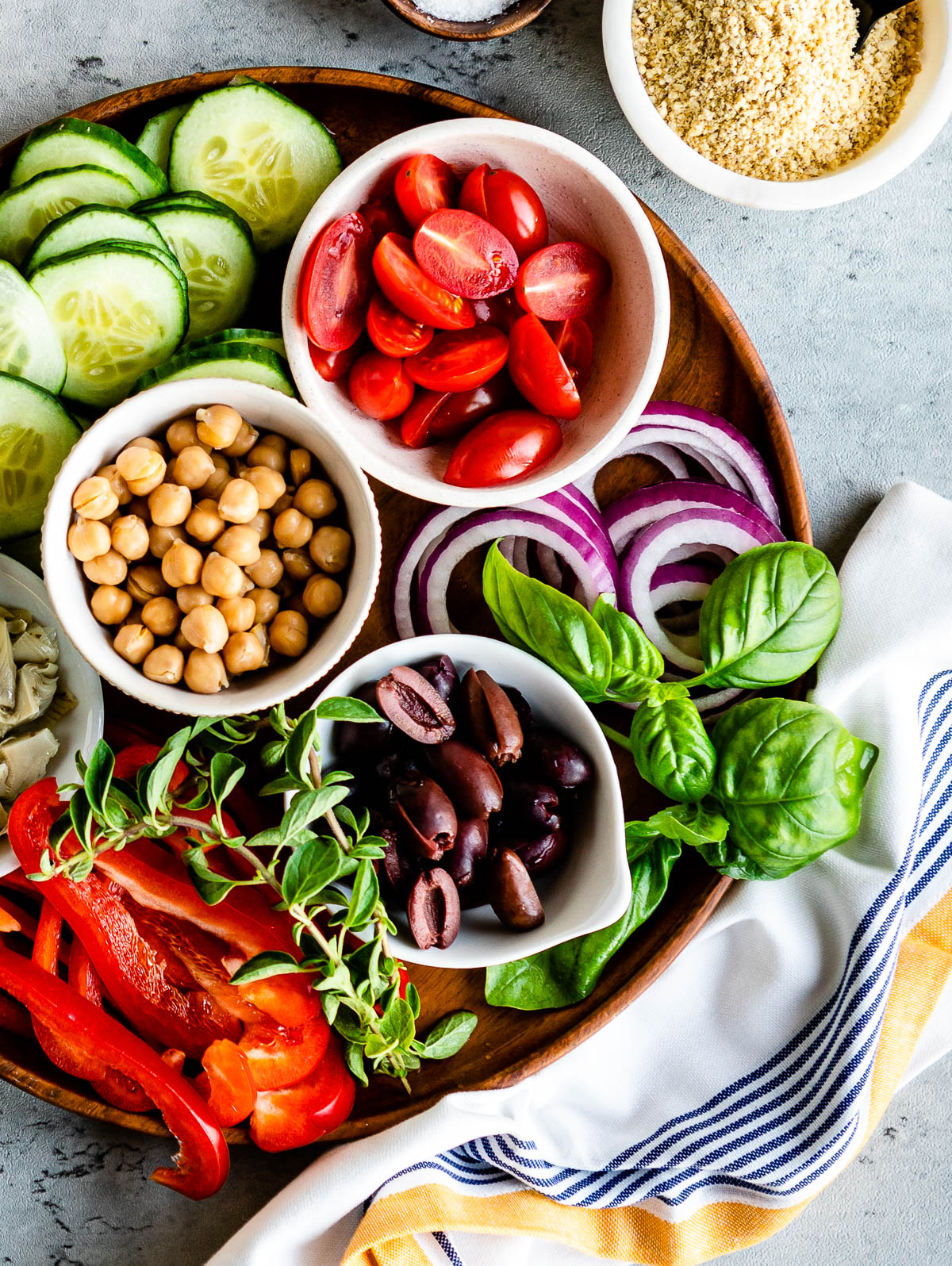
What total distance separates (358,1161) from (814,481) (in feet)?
4.05

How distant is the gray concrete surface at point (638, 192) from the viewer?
165 centimetres

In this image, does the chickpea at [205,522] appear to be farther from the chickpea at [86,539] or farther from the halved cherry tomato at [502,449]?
the halved cherry tomato at [502,449]

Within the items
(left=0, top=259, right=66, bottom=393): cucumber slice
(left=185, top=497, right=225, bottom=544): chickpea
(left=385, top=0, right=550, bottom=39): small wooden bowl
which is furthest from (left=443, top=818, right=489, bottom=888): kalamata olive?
(left=385, top=0, right=550, bottom=39): small wooden bowl

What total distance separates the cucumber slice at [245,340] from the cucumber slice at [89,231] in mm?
145

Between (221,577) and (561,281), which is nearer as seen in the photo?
(221,577)

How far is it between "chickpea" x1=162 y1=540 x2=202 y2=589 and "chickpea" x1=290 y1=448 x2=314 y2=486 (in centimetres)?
16

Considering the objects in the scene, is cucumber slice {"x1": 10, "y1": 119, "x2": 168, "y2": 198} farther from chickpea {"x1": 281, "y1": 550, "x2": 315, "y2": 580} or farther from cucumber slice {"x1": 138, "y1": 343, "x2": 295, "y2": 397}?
chickpea {"x1": 281, "y1": 550, "x2": 315, "y2": 580}

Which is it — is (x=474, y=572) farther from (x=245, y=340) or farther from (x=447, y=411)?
(x=245, y=340)

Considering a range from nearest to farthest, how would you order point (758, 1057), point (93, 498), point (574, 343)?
point (93, 498) < point (574, 343) < point (758, 1057)

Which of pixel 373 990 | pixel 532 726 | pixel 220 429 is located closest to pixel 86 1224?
pixel 373 990

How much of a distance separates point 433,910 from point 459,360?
704mm

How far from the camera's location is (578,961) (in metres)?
1.47

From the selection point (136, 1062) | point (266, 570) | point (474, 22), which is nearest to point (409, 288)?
point (266, 570)

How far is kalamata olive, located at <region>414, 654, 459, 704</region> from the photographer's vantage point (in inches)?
53.8
